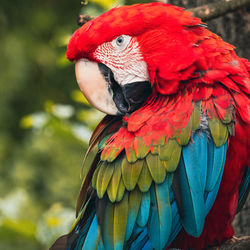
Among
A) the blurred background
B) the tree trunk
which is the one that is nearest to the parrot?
the tree trunk

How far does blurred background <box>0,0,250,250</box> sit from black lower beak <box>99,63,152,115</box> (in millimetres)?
469

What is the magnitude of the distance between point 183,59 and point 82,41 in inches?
11.2

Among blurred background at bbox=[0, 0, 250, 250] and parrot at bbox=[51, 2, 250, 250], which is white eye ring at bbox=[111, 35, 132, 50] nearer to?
parrot at bbox=[51, 2, 250, 250]

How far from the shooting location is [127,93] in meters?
1.28

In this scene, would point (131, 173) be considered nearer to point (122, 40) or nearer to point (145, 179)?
point (145, 179)

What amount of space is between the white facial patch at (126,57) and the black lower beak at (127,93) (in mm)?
18

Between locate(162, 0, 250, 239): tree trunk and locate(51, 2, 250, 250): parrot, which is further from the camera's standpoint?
locate(162, 0, 250, 239): tree trunk

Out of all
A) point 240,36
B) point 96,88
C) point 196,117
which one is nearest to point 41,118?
point 96,88

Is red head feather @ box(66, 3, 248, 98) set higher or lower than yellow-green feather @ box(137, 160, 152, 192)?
higher

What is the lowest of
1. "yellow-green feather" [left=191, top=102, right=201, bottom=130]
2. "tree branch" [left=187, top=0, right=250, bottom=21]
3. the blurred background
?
the blurred background

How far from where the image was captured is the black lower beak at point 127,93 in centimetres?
128

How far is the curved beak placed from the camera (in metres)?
1.28

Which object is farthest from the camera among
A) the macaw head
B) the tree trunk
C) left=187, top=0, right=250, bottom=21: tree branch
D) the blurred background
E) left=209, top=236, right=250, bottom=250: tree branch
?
the blurred background

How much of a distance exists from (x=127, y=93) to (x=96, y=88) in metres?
0.09
